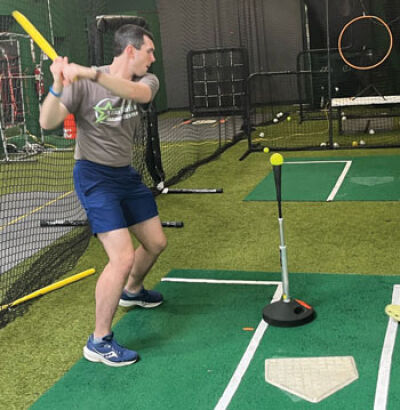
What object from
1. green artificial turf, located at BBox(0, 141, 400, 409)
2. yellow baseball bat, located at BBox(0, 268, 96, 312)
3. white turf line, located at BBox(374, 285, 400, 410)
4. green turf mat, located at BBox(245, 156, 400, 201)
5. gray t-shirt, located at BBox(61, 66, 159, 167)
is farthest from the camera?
green turf mat, located at BBox(245, 156, 400, 201)

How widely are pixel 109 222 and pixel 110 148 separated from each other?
0.39m

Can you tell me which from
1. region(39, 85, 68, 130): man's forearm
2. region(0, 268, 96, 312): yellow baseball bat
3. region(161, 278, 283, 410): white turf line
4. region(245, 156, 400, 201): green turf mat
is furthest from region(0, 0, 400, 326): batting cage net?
region(39, 85, 68, 130): man's forearm

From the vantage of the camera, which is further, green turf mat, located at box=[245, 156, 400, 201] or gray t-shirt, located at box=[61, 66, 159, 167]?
green turf mat, located at box=[245, 156, 400, 201]

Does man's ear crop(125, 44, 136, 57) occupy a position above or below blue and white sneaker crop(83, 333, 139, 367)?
above

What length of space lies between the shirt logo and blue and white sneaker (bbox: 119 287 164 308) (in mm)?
1169

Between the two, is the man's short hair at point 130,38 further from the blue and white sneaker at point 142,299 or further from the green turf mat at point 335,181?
the green turf mat at point 335,181

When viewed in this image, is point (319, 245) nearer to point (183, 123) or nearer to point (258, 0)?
point (183, 123)

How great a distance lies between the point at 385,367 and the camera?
295 centimetres

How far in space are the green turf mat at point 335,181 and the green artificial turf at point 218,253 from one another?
8.3 inches

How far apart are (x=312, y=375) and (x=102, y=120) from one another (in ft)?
5.30

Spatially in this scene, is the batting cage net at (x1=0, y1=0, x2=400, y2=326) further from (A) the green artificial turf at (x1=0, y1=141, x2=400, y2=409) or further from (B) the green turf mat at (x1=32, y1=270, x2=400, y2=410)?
(B) the green turf mat at (x1=32, y1=270, x2=400, y2=410)

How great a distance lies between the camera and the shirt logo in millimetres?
3113

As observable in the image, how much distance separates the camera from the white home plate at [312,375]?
2814 mm

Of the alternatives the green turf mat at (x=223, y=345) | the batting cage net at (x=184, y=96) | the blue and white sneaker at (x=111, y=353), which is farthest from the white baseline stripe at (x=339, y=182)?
the blue and white sneaker at (x=111, y=353)
